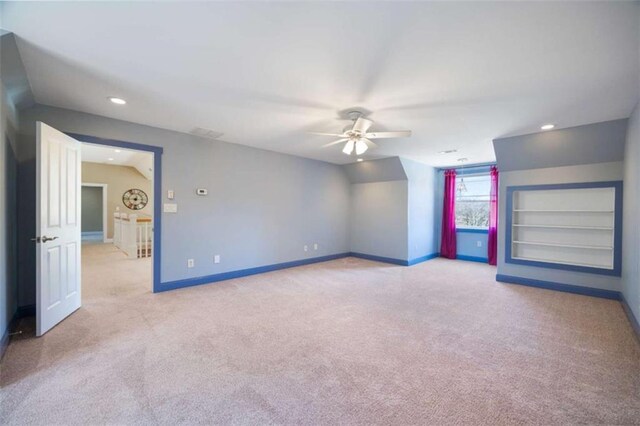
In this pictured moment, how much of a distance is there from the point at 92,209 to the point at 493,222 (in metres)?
14.8

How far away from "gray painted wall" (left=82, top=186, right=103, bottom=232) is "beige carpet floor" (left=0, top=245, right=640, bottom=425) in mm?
10017

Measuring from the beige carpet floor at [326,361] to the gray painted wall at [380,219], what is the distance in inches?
93.7

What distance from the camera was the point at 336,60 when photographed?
2.11m

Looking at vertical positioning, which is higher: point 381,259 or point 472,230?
point 472,230

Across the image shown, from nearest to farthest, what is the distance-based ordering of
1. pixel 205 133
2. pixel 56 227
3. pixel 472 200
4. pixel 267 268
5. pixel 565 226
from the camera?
pixel 56 227
pixel 205 133
pixel 565 226
pixel 267 268
pixel 472 200

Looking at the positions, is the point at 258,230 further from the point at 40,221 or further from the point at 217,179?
the point at 40,221

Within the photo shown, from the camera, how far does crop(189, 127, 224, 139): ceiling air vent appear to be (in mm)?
3969

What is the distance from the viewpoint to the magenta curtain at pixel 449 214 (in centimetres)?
667

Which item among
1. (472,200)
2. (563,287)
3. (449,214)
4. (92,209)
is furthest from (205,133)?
(92,209)

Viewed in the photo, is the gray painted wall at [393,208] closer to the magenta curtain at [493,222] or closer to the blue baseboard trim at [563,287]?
the magenta curtain at [493,222]

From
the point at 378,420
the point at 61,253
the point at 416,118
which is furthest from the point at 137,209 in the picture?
the point at 378,420

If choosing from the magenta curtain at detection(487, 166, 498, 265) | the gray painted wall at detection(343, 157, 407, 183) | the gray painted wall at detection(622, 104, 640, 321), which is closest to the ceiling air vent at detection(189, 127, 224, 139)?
the gray painted wall at detection(343, 157, 407, 183)

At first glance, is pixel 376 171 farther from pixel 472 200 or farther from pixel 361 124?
pixel 361 124

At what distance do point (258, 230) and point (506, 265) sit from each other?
14.7ft
